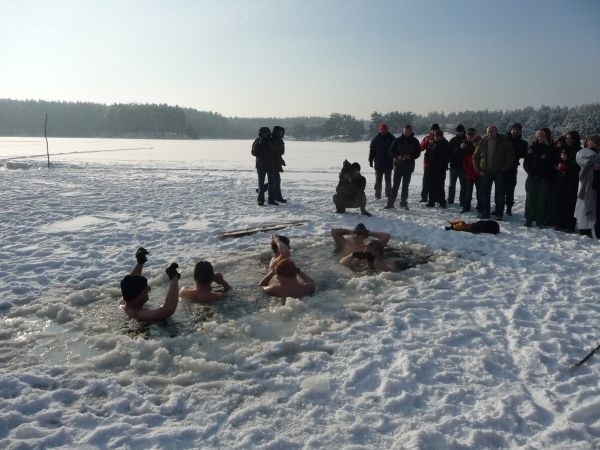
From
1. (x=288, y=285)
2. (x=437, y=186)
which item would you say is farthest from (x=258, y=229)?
(x=437, y=186)

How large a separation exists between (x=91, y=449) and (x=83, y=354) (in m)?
1.39

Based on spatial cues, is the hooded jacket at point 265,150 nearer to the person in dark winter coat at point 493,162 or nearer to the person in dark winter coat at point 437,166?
the person in dark winter coat at point 437,166

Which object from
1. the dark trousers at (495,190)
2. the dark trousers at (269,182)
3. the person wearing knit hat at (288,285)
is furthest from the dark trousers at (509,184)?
the person wearing knit hat at (288,285)

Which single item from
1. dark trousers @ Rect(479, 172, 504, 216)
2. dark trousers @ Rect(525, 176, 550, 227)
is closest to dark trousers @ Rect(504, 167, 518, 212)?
dark trousers @ Rect(479, 172, 504, 216)

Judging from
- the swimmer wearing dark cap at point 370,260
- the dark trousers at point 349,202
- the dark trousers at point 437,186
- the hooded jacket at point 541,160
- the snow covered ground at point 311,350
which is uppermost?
the hooded jacket at point 541,160

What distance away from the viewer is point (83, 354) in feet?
13.1

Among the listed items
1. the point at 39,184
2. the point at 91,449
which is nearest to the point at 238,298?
the point at 91,449

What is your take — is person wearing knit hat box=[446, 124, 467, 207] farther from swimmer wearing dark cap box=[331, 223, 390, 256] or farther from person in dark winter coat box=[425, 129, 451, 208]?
swimmer wearing dark cap box=[331, 223, 390, 256]

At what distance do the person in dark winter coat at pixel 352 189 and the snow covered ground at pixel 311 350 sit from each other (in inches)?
80.0

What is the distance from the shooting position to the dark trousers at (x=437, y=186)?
10544 millimetres

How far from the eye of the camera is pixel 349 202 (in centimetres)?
995

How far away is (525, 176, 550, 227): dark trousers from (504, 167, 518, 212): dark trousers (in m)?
0.77

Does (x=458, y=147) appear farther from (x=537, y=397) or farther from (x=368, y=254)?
(x=537, y=397)

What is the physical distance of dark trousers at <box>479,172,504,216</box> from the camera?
9.10 metres
